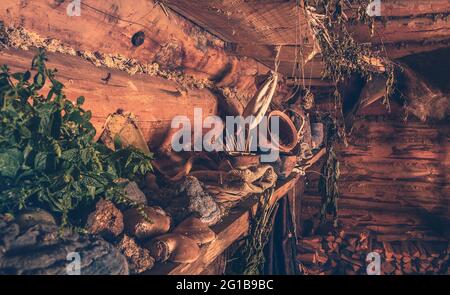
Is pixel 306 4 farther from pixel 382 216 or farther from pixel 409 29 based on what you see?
pixel 382 216

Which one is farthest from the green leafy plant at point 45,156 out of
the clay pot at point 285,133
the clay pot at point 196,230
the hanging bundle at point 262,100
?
the clay pot at point 285,133

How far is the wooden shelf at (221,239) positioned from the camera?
248 cm

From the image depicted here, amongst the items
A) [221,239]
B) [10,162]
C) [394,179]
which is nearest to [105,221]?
[10,162]

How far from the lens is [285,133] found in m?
5.50

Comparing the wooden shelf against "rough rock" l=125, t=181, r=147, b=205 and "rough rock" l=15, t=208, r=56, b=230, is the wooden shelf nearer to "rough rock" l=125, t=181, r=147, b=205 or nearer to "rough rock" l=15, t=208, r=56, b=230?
"rough rock" l=125, t=181, r=147, b=205

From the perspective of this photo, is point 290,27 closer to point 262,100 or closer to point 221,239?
point 262,100

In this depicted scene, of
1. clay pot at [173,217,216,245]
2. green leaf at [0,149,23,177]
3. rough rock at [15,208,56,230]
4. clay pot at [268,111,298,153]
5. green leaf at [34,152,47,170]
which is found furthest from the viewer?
clay pot at [268,111,298,153]

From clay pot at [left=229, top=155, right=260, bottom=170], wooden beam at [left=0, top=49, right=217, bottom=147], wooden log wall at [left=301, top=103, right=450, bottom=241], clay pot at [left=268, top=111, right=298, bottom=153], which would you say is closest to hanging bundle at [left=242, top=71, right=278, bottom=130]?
clay pot at [left=268, top=111, right=298, bottom=153]

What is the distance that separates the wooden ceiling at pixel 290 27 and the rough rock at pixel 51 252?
2.62 metres

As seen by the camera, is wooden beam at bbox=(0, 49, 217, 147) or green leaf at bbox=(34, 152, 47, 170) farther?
wooden beam at bbox=(0, 49, 217, 147)

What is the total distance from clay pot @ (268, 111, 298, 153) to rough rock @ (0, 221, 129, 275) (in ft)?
10.5

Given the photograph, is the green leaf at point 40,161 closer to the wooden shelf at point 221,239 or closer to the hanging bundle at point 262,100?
the wooden shelf at point 221,239

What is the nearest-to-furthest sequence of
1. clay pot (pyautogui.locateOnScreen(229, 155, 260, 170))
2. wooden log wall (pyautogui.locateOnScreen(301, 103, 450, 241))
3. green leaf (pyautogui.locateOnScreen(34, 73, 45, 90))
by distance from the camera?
green leaf (pyautogui.locateOnScreen(34, 73, 45, 90)), clay pot (pyautogui.locateOnScreen(229, 155, 260, 170)), wooden log wall (pyautogui.locateOnScreen(301, 103, 450, 241))

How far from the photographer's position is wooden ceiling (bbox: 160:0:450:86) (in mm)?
3912
